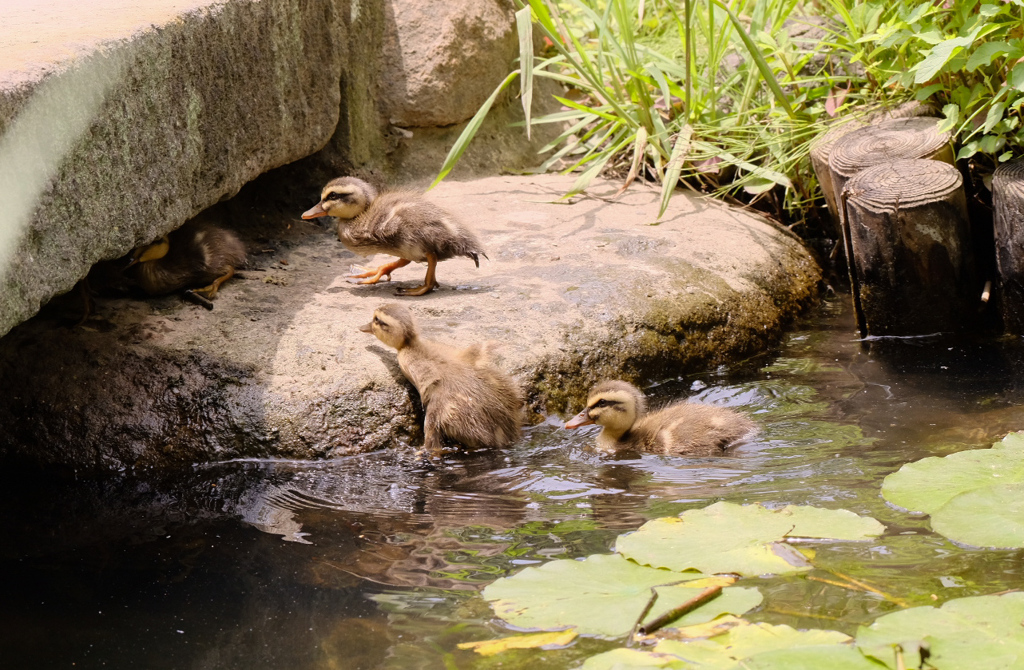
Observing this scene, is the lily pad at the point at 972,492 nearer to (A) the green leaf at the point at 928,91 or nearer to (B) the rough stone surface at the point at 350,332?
(B) the rough stone surface at the point at 350,332

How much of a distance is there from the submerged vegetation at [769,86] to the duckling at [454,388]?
1336 mm

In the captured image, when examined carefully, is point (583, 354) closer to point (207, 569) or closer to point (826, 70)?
point (207, 569)

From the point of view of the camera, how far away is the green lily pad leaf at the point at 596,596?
2.39 metres

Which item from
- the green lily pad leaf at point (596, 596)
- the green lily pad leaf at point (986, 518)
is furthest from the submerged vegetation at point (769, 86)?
the green lily pad leaf at point (596, 596)

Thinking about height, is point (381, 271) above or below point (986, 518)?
above

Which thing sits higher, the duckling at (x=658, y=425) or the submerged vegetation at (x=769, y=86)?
the submerged vegetation at (x=769, y=86)

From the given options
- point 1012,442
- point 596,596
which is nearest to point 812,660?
point 596,596

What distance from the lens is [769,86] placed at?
5.96 meters

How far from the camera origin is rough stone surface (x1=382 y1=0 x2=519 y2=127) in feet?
22.1

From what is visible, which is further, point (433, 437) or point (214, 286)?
point (214, 286)

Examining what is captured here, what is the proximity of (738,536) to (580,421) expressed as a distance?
1.26 metres

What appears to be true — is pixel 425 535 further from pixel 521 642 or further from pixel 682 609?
pixel 682 609

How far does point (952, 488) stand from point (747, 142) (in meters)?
3.91

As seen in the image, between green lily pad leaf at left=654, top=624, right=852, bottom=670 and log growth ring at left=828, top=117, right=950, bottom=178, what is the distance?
11.9 ft
